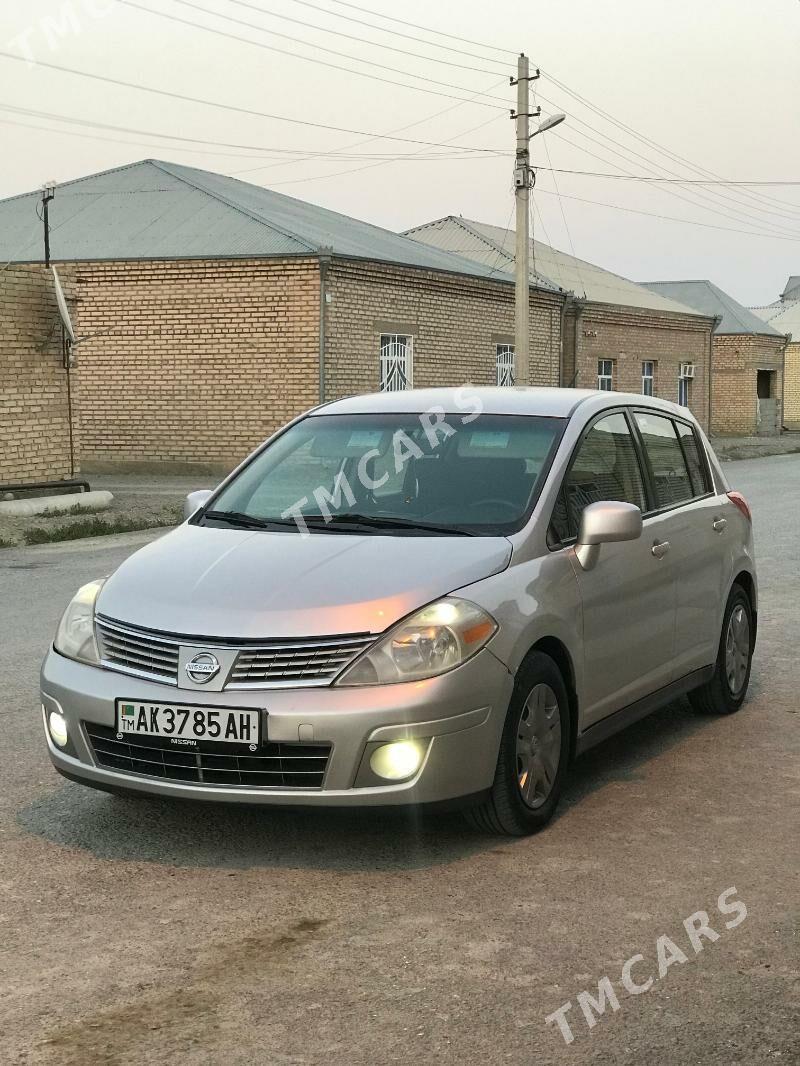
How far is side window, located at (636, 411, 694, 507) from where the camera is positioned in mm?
6379

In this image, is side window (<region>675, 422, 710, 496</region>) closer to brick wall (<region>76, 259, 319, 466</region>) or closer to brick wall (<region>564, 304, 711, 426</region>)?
brick wall (<region>76, 259, 319, 466</region>)

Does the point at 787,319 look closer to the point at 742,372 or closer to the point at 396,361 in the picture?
the point at 742,372

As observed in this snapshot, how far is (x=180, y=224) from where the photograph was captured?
29500mm

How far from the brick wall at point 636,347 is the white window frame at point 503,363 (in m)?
2.59

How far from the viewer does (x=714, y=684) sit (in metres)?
6.83

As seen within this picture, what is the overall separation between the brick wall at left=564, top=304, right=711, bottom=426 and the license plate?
32.5 m

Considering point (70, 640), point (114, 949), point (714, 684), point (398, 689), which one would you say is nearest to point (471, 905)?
point (398, 689)

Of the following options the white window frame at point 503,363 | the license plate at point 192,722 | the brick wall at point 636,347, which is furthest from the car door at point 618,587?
the brick wall at point 636,347

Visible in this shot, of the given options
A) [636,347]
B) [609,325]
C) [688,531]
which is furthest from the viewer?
[636,347]

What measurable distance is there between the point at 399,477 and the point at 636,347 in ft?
125

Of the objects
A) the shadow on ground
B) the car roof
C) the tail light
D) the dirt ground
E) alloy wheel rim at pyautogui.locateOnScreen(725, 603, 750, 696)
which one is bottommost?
the dirt ground

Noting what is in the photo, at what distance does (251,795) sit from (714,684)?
3.07 metres

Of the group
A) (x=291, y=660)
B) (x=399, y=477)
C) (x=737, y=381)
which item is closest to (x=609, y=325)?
(x=737, y=381)

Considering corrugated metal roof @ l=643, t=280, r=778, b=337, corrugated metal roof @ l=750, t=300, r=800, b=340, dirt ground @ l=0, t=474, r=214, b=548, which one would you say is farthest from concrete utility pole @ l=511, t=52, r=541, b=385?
corrugated metal roof @ l=750, t=300, r=800, b=340
